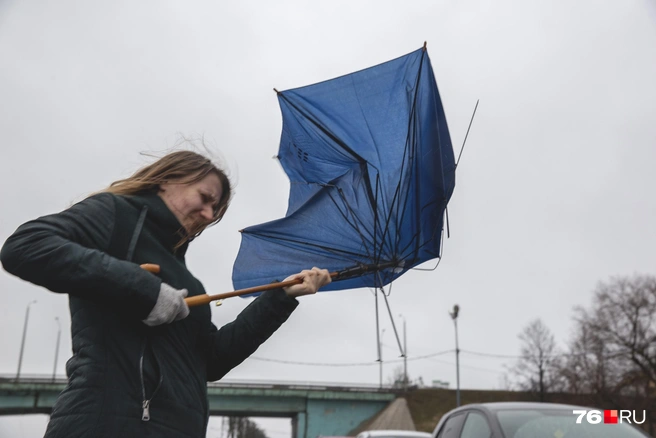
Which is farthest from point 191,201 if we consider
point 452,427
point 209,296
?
point 452,427

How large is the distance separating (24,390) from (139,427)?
137ft

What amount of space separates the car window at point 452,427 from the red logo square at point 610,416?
132 cm

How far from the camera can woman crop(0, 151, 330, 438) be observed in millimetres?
1873

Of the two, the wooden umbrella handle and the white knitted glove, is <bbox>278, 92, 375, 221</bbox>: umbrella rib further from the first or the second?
the white knitted glove

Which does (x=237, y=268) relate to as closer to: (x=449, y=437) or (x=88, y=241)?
(x=88, y=241)

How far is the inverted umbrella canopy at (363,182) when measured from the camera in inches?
136

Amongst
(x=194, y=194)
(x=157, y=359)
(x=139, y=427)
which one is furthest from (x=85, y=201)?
(x=139, y=427)

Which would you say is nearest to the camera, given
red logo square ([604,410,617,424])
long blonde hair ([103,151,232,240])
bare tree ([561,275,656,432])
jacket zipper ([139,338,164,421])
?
jacket zipper ([139,338,164,421])

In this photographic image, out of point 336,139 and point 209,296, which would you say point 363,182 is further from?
point 209,296

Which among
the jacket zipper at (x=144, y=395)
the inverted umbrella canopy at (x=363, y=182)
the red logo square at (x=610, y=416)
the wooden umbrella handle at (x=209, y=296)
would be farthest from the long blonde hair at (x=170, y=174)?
the red logo square at (x=610, y=416)

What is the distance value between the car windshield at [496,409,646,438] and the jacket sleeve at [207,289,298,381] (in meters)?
3.44

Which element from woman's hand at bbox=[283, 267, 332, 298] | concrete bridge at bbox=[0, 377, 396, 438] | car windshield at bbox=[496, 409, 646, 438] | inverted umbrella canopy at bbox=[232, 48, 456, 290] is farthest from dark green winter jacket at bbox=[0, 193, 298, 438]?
concrete bridge at bbox=[0, 377, 396, 438]

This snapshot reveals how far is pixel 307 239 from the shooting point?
11.8ft

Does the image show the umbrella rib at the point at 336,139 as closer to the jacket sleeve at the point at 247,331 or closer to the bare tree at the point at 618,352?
the jacket sleeve at the point at 247,331
